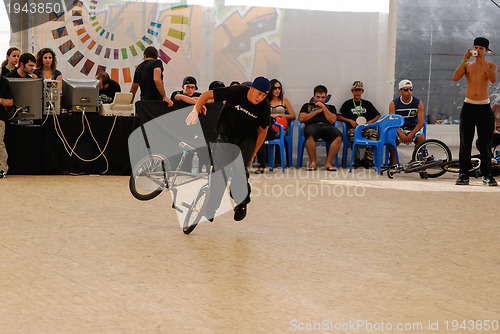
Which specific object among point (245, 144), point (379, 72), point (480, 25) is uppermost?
point (480, 25)

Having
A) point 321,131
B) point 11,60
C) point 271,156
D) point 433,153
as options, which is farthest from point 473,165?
point 11,60

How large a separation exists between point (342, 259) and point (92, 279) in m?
1.40

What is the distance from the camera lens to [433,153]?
8.56 meters

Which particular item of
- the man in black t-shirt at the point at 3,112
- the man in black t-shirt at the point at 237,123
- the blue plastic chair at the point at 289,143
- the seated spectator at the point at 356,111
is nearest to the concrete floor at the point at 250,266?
the man in black t-shirt at the point at 237,123

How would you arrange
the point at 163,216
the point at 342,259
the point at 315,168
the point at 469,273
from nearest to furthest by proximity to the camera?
the point at 469,273, the point at 342,259, the point at 163,216, the point at 315,168

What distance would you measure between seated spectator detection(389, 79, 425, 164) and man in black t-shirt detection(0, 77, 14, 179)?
496 cm

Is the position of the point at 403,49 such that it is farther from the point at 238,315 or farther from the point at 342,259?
the point at 238,315

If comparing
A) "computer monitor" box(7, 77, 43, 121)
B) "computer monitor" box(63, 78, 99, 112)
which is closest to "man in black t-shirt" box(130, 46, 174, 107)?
"computer monitor" box(63, 78, 99, 112)

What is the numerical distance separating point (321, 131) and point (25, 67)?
3.97 meters

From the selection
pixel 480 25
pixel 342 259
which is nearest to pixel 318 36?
pixel 480 25

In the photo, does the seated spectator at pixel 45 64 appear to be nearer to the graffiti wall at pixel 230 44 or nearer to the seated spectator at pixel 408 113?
the graffiti wall at pixel 230 44

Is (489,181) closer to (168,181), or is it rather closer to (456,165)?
(456,165)

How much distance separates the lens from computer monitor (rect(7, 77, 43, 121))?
7.62 meters

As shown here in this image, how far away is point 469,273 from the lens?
349 cm
